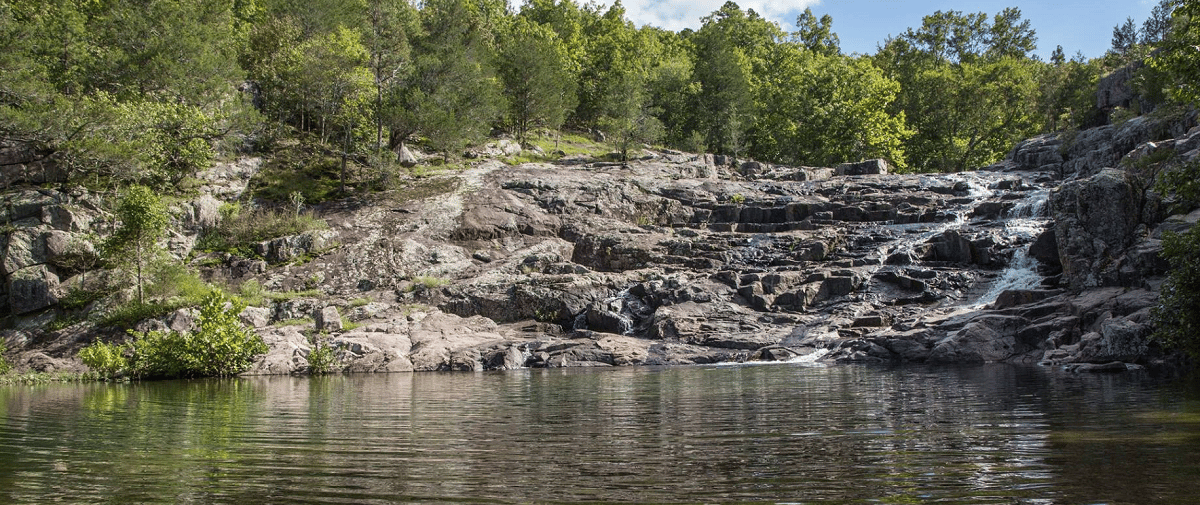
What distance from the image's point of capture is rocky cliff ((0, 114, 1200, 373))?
29203 mm

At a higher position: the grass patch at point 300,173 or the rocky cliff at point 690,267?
the grass patch at point 300,173

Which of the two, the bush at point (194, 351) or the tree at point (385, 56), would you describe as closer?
the bush at point (194, 351)

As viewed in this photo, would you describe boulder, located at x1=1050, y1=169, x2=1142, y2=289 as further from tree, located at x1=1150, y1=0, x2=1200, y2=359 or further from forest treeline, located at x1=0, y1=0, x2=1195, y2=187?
forest treeline, located at x1=0, y1=0, x2=1195, y2=187

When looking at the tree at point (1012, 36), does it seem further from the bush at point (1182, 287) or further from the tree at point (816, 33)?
the bush at point (1182, 287)

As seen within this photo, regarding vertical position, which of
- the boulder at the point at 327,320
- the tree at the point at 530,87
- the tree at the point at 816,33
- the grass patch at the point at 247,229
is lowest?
the boulder at the point at 327,320

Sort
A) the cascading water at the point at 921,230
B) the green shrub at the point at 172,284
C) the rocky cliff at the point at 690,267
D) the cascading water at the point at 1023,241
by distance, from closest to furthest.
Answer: the rocky cliff at the point at 690,267 → the green shrub at the point at 172,284 → the cascading water at the point at 1023,241 → the cascading water at the point at 921,230

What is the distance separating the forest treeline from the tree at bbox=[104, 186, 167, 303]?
6802mm

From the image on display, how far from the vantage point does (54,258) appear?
35.7 metres

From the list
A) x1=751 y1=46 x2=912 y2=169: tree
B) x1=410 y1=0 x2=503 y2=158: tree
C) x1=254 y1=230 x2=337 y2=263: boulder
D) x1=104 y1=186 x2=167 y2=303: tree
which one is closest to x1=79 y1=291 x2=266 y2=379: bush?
x1=104 y1=186 x2=167 y2=303: tree

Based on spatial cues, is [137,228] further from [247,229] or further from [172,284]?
[247,229]

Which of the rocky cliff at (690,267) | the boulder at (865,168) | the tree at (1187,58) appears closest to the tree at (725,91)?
the boulder at (865,168)

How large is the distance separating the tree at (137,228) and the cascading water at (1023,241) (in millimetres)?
39441

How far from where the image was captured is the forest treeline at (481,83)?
42.4 metres

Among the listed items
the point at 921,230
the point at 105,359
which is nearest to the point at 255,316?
the point at 105,359
